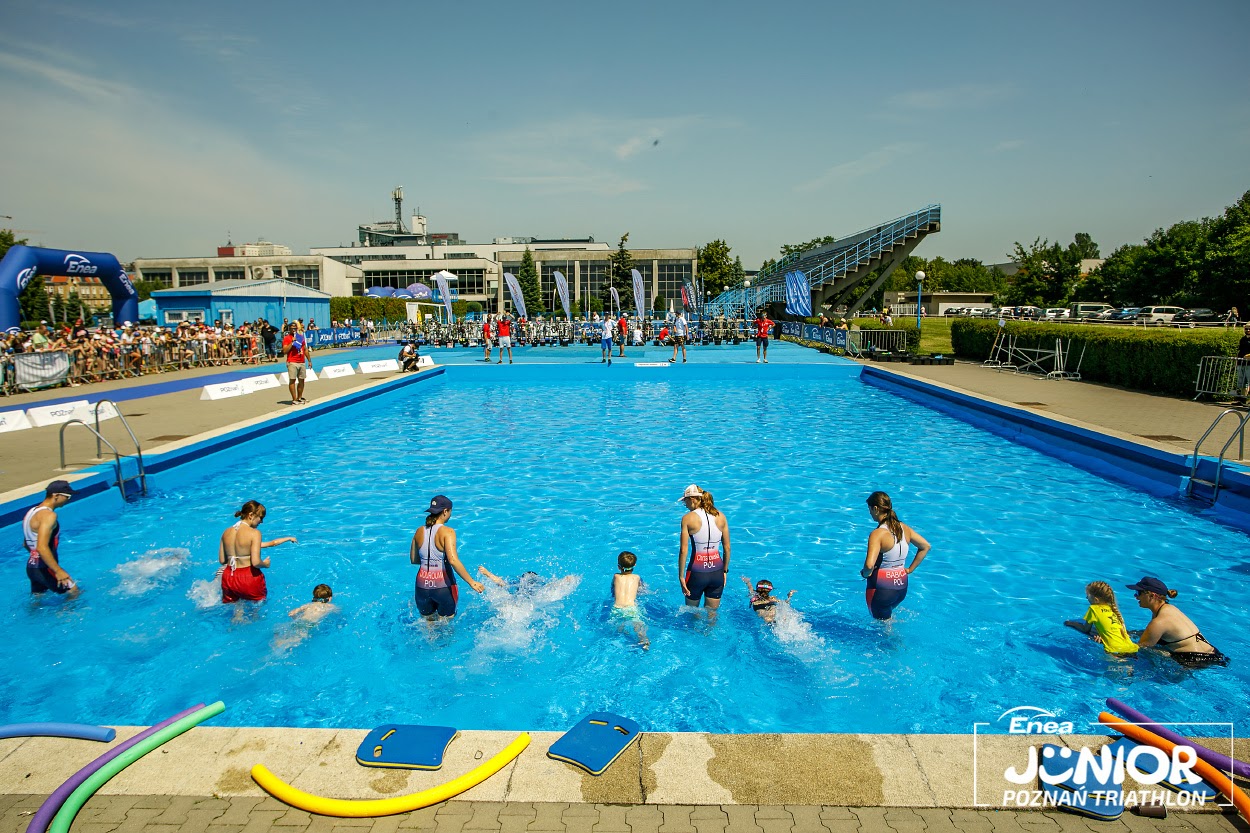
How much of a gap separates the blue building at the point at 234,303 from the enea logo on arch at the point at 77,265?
176 inches

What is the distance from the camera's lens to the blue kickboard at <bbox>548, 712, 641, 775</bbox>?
3.64 m

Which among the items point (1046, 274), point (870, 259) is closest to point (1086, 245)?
point (1046, 274)

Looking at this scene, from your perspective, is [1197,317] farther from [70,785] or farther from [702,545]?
[70,785]

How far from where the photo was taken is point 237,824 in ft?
10.6

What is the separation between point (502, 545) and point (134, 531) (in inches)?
186

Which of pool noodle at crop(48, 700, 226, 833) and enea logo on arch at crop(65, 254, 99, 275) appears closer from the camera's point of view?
pool noodle at crop(48, 700, 226, 833)

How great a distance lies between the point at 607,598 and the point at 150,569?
5026 millimetres

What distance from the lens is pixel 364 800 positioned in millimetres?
3377

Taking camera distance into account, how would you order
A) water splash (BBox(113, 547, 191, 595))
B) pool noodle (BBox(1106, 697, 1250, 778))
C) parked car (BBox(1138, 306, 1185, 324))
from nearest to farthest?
1. pool noodle (BBox(1106, 697, 1250, 778))
2. water splash (BBox(113, 547, 191, 595))
3. parked car (BBox(1138, 306, 1185, 324))

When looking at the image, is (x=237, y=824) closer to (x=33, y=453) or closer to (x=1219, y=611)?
(x=1219, y=611)

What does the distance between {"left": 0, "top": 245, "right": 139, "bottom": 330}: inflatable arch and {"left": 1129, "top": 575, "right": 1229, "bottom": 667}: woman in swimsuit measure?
25.0m

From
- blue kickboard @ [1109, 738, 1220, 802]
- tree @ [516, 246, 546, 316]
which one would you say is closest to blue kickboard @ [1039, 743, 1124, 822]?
blue kickboard @ [1109, 738, 1220, 802]

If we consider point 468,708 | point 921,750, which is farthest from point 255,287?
point 921,750

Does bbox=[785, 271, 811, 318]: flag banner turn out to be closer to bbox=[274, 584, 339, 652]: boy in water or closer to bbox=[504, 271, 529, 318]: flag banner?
bbox=[504, 271, 529, 318]: flag banner
